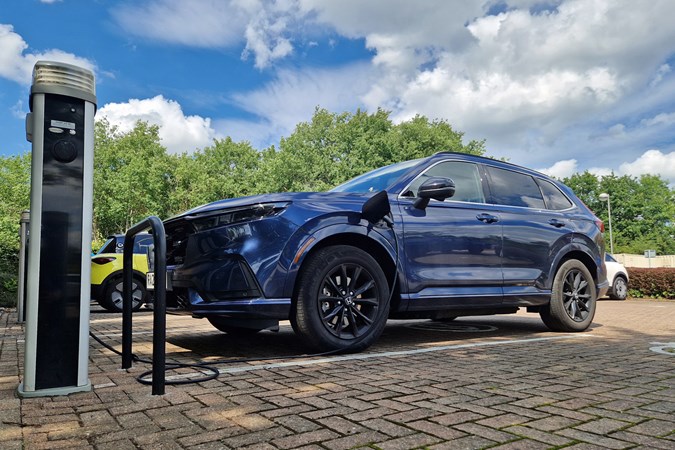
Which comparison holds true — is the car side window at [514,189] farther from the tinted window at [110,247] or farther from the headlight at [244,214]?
the tinted window at [110,247]

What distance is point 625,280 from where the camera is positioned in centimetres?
1616

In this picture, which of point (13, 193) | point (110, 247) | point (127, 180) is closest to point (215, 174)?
point (127, 180)

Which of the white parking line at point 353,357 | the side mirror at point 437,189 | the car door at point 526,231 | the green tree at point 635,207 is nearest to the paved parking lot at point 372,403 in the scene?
the white parking line at point 353,357

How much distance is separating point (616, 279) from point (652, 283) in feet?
5.23

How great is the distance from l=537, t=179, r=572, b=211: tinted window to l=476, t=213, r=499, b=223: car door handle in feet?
4.03

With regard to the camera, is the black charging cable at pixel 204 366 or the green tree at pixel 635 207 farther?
the green tree at pixel 635 207

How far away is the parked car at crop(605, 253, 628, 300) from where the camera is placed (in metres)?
15.6

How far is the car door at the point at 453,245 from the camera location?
15.1 feet

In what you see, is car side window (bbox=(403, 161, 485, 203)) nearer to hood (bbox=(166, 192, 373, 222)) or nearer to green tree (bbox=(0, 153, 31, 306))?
hood (bbox=(166, 192, 373, 222))

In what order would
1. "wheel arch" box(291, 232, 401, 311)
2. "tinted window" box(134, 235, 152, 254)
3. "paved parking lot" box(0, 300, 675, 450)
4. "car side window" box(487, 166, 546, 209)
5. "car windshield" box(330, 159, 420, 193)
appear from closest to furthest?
"paved parking lot" box(0, 300, 675, 450) < "wheel arch" box(291, 232, 401, 311) < "car windshield" box(330, 159, 420, 193) < "car side window" box(487, 166, 546, 209) < "tinted window" box(134, 235, 152, 254)

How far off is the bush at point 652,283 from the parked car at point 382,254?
40.3 feet

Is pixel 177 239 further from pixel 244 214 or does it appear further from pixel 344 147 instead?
pixel 344 147

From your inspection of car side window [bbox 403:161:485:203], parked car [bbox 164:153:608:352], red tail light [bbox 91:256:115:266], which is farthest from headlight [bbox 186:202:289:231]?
red tail light [bbox 91:256:115:266]

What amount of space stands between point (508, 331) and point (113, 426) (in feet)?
16.8
